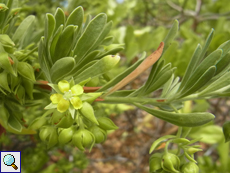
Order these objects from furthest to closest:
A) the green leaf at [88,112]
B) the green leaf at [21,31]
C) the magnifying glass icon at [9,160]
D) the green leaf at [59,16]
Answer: the magnifying glass icon at [9,160], the green leaf at [21,31], the green leaf at [59,16], the green leaf at [88,112]

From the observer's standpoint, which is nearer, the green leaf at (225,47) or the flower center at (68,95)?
the flower center at (68,95)

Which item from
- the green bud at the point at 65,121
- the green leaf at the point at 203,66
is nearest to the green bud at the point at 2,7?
the green bud at the point at 65,121

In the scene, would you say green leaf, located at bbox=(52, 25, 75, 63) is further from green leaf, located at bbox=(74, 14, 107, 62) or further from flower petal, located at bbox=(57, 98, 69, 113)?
flower petal, located at bbox=(57, 98, 69, 113)

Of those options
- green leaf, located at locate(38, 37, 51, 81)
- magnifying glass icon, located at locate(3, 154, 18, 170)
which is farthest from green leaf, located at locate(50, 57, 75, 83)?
magnifying glass icon, located at locate(3, 154, 18, 170)

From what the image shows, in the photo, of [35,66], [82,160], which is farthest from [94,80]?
[82,160]

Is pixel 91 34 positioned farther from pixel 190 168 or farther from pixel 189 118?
pixel 190 168

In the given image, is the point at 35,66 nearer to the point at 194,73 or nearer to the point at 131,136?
the point at 194,73

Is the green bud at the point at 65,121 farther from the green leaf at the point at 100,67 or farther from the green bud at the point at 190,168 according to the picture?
the green bud at the point at 190,168
